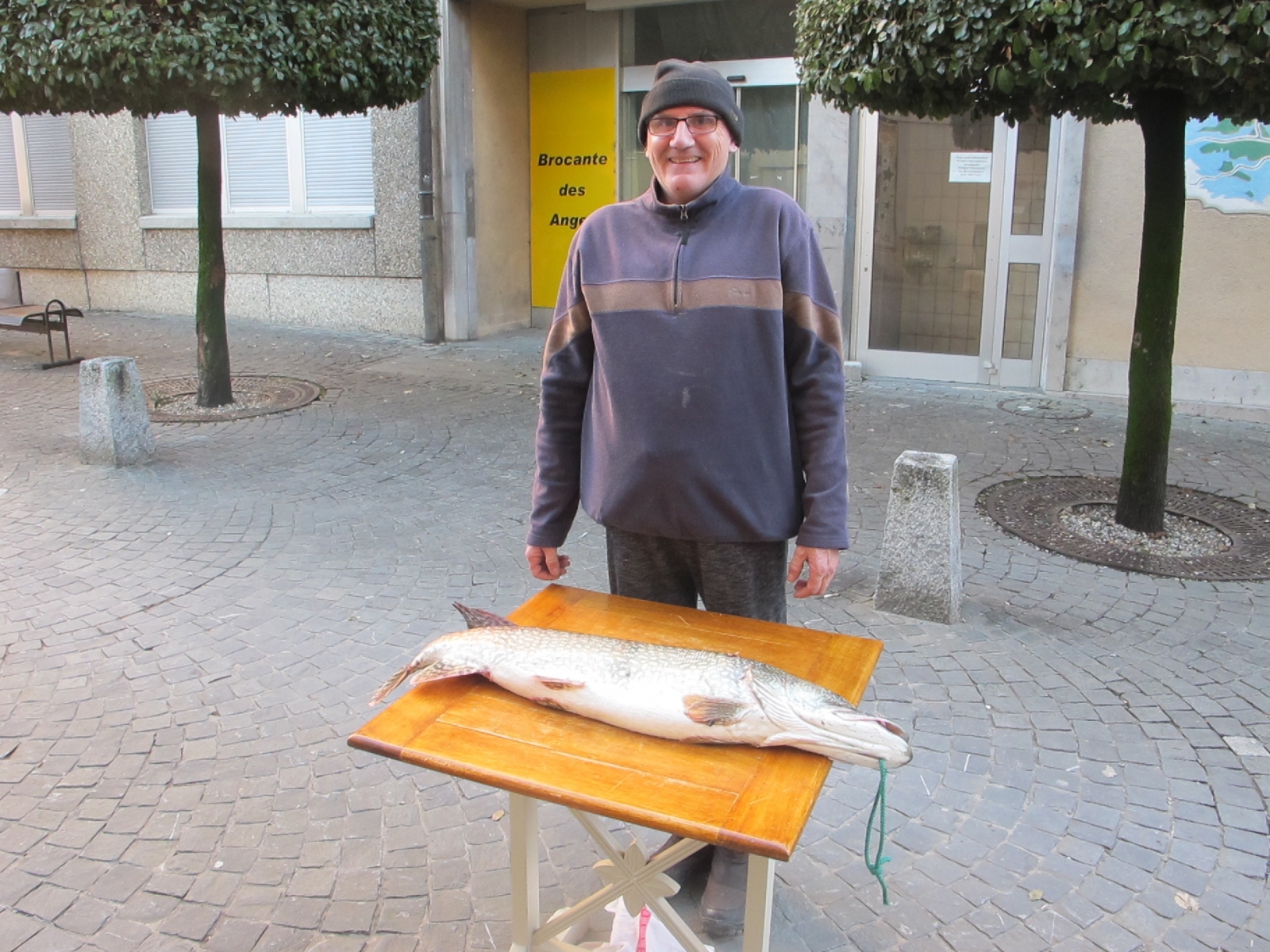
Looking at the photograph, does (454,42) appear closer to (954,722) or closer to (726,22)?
(726,22)

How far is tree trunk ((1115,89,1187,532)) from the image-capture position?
18.1 ft

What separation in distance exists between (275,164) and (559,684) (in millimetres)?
12486

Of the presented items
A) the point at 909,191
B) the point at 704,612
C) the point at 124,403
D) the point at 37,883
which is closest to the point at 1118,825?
the point at 704,612

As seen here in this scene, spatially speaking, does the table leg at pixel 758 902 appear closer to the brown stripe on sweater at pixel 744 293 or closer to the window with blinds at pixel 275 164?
the brown stripe on sweater at pixel 744 293

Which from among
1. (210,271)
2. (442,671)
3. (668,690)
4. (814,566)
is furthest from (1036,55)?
(210,271)

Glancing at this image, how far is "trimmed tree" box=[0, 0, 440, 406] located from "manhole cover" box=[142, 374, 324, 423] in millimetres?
2085

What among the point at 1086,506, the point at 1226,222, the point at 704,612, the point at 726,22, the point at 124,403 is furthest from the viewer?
the point at 726,22

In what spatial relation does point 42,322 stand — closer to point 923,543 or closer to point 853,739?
point 923,543

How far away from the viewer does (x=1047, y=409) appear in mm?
8586

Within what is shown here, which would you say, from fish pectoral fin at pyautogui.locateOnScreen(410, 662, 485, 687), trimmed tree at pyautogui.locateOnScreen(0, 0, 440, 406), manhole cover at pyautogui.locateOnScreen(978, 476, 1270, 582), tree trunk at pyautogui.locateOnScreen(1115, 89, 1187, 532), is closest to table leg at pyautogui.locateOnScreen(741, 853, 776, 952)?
fish pectoral fin at pyautogui.locateOnScreen(410, 662, 485, 687)

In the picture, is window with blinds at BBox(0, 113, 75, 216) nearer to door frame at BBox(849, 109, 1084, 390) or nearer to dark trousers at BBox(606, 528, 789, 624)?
door frame at BBox(849, 109, 1084, 390)

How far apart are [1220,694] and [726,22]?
357 inches

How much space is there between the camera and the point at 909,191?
9570 millimetres

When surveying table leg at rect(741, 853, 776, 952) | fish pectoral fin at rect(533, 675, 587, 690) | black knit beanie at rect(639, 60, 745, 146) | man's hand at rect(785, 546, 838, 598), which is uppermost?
black knit beanie at rect(639, 60, 745, 146)
